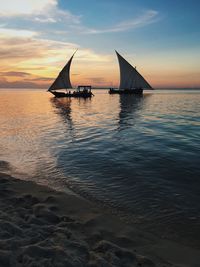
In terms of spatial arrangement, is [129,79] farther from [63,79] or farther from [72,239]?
[72,239]

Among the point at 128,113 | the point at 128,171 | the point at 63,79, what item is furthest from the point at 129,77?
the point at 128,171

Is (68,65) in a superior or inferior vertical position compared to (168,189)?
superior

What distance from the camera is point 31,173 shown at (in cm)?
1097

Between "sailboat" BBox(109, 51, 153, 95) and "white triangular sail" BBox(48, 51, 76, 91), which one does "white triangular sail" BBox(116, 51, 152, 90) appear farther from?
"white triangular sail" BBox(48, 51, 76, 91)

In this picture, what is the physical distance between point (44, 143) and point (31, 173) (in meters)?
6.42

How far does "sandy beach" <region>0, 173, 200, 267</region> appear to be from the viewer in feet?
15.4

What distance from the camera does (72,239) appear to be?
17.8 ft

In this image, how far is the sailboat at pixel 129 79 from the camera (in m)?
96.6

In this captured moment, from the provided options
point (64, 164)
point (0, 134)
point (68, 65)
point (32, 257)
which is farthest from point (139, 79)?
point (32, 257)

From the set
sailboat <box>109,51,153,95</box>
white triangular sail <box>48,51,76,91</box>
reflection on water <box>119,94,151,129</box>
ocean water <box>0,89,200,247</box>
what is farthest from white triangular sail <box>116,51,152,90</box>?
ocean water <box>0,89,200,247</box>

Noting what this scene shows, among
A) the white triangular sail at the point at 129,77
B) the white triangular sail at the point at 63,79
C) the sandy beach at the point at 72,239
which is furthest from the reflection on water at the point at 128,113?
the white triangular sail at the point at 129,77

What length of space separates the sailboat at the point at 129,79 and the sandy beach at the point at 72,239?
9227 cm

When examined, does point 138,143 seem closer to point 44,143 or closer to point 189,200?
point 44,143

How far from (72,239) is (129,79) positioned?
98493 millimetres
